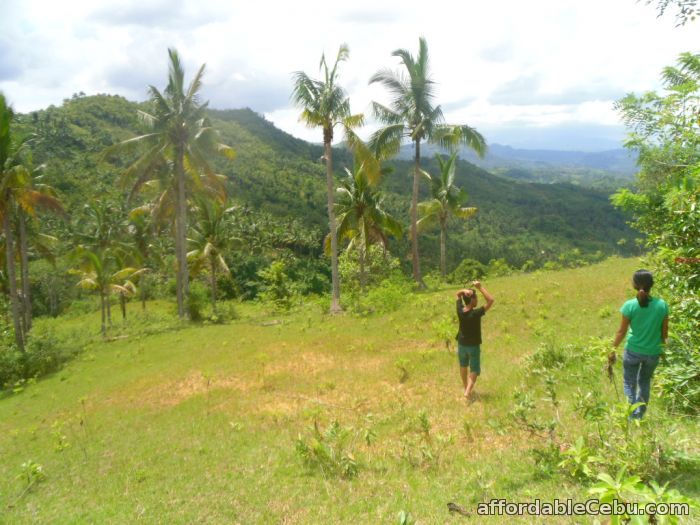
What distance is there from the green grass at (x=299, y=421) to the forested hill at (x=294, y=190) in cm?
1424

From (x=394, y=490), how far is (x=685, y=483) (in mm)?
2754

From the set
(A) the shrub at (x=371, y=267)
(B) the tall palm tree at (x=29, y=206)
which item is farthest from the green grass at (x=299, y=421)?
(A) the shrub at (x=371, y=267)

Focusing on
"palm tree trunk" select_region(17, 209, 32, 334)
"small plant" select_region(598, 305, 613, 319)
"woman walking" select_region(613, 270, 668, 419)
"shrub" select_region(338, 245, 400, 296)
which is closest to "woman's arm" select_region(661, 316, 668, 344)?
"woman walking" select_region(613, 270, 668, 419)

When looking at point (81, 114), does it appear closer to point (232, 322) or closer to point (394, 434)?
point (232, 322)

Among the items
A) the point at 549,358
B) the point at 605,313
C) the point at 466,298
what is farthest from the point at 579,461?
the point at 605,313

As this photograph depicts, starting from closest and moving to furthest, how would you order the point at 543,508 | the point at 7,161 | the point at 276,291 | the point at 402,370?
the point at 543,508 → the point at 402,370 → the point at 7,161 → the point at 276,291

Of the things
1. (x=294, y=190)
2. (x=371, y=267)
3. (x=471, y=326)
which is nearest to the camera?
(x=471, y=326)

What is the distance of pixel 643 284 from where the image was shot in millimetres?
4848

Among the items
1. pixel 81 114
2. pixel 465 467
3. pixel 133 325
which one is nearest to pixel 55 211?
pixel 133 325

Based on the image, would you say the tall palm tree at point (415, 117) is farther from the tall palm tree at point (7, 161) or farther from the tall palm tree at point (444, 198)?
the tall palm tree at point (7, 161)

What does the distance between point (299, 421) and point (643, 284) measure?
5.94 metres

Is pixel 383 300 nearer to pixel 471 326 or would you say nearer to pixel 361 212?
pixel 361 212

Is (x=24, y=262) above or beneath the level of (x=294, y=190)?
beneath

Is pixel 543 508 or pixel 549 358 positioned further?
pixel 549 358
